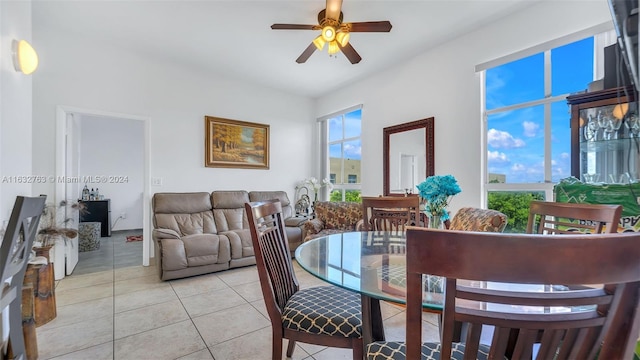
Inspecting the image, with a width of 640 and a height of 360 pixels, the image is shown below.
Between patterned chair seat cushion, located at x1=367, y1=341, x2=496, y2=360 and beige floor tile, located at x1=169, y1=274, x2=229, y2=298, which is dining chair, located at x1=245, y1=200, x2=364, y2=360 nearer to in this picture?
patterned chair seat cushion, located at x1=367, y1=341, x2=496, y2=360

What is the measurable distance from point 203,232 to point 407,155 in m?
3.19

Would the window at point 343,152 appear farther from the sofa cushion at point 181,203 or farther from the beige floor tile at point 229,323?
the beige floor tile at point 229,323

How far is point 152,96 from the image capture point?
3910 millimetres

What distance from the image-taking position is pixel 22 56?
6.82 ft

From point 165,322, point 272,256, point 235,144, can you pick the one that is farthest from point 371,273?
→ point 235,144

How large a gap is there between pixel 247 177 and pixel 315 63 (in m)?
2.24

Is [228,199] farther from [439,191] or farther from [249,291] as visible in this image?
[439,191]

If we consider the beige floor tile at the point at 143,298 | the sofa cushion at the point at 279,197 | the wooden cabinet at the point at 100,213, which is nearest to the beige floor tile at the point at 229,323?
the beige floor tile at the point at 143,298

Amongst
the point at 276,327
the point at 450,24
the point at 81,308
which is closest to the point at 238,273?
the point at 81,308

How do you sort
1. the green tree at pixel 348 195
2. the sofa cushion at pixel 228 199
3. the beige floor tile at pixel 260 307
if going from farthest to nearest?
the green tree at pixel 348 195, the sofa cushion at pixel 228 199, the beige floor tile at pixel 260 307

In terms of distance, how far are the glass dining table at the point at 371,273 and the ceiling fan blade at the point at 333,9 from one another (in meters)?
1.85

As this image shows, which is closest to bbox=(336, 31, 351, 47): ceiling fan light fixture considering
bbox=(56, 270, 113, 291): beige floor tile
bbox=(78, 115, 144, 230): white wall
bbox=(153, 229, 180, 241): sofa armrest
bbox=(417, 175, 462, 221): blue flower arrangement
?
bbox=(417, 175, 462, 221): blue flower arrangement

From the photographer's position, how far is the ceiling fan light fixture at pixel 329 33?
2320 millimetres

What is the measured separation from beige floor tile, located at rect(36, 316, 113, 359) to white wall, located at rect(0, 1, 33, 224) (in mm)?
913
